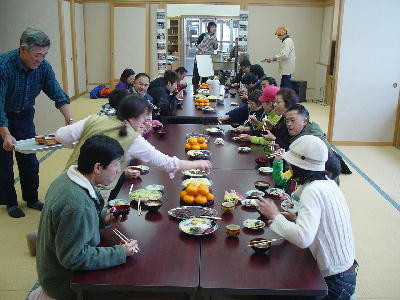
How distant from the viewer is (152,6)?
1074 centimetres

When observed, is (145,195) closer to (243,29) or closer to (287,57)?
(287,57)

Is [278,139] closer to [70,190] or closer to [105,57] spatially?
[70,190]

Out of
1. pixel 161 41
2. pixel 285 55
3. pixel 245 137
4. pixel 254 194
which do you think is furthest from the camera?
pixel 161 41

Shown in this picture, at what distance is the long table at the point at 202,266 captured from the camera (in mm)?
1714

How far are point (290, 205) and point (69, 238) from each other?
1.25 metres

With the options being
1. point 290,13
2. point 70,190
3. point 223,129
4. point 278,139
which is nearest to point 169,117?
point 223,129

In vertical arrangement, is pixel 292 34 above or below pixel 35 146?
above

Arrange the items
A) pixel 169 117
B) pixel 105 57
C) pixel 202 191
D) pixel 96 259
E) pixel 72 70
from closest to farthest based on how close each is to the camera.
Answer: pixel 96 259, pixel 202 191, pixel 169 117, pixel 72 70, pixel 105 57

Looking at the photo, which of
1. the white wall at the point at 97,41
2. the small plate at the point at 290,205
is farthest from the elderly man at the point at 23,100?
the white wall at the point at 97,41

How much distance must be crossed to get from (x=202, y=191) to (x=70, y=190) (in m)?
0.89

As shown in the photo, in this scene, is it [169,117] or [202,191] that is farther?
[169,117]

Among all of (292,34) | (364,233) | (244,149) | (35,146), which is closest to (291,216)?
(244,149)

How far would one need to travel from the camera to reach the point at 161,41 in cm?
1095

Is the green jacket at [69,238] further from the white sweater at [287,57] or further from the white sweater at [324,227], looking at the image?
the white sweater at [287,57]
